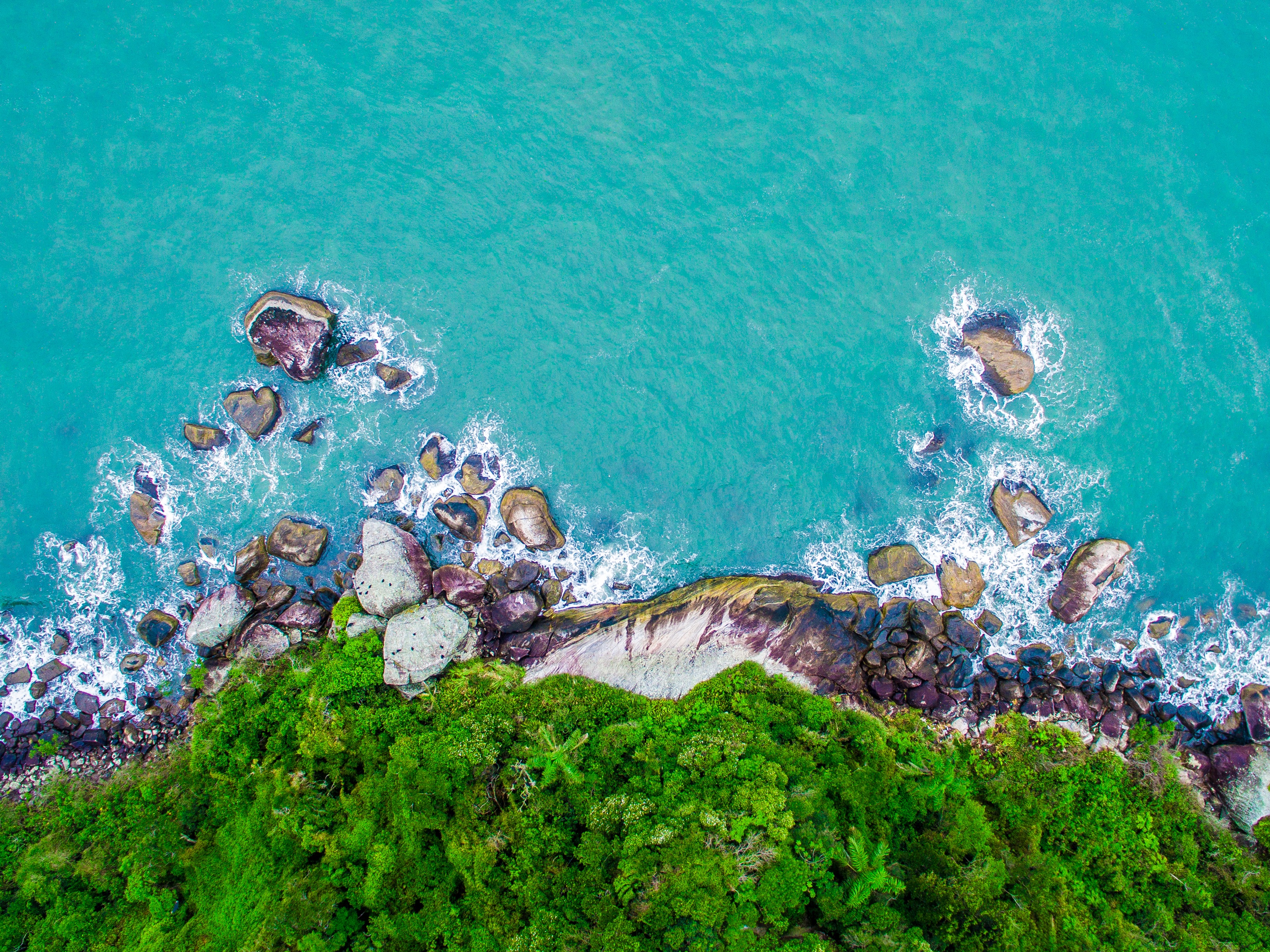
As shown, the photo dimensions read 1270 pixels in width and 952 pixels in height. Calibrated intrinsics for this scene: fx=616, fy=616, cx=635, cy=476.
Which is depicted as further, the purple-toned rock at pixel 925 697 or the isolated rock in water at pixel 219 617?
the isolated rock in water at pixel 219 617

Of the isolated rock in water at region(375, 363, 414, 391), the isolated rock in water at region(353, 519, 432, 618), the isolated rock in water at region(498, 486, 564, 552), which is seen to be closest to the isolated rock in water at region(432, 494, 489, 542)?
the isolated rock in water at region(498, 486, 564, 552)

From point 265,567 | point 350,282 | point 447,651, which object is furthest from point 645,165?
point 265,567

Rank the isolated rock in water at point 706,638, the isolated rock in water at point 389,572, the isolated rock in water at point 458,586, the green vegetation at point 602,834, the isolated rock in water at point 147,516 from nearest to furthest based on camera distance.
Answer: the green vegetation at point 602,834 < the isolated rock in water at point 706,638 < the isolated rock in water at point 389,572 < the isolated rock in water at point 458,586 < the isolated rock in water at point 147,516

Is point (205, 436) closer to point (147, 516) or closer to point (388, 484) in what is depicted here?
point (147, 516)

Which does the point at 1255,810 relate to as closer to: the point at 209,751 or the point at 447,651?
the point at 447,651

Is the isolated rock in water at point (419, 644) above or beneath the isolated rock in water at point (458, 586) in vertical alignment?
beneath

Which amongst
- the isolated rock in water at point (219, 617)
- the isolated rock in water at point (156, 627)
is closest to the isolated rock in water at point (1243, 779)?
the isolated rock in water at point (219, 617)

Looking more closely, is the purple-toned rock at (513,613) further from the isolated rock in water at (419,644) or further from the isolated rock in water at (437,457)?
the isolated rock in water at (437,457)

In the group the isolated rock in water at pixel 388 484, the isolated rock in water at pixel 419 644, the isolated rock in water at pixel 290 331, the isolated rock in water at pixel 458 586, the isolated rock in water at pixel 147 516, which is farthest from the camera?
the isolated rock in water at pixel 388 484

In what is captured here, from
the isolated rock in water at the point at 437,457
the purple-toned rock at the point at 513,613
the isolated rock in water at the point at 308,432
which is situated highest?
the isolated rock in water at the point at 308,432
